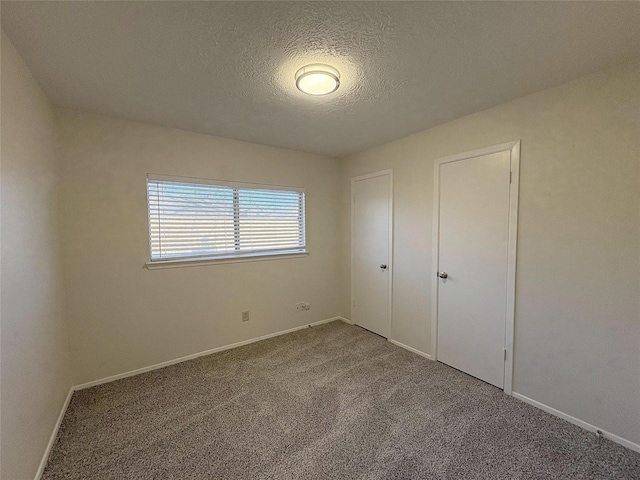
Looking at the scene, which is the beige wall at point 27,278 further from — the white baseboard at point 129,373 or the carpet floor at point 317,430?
the carpet floor at point 317,430

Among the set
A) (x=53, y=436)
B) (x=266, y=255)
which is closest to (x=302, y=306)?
(x=266, y=255)

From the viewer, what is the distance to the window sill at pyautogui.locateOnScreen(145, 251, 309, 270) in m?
2.68

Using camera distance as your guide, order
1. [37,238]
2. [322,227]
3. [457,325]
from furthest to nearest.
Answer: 1. [322,227]
2. [457,325]
3. [37,238]

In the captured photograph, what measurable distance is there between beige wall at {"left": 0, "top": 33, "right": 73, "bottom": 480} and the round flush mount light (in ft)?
5.00

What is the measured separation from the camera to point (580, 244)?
1.86m

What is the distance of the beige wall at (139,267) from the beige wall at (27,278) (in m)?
0.22

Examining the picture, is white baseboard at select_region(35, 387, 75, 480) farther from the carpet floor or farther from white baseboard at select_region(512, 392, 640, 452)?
white baseboard at select_region(512, 392, 640, 452)

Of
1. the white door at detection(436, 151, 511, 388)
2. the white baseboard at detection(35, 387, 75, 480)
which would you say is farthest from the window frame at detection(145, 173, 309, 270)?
the white door at detection(436, 151, 511, 388)

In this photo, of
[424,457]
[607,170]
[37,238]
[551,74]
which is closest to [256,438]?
[424,457]

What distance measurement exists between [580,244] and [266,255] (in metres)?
2.88

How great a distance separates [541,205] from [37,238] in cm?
352

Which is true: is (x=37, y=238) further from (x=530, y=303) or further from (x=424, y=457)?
(x=530, y=303)

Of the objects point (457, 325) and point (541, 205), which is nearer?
point (541, 205)

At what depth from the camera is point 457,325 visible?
2.63 m
